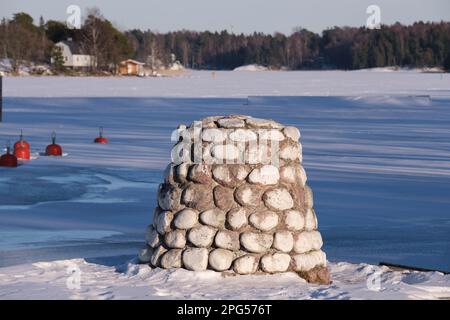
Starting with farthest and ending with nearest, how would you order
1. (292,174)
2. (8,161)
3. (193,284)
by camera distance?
(8,161)
(292,174)
(193,284)

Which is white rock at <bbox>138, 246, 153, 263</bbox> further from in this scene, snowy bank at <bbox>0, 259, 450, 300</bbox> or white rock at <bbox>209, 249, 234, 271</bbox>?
white rock at <bbox>209, 249, 234, 271</bbox>

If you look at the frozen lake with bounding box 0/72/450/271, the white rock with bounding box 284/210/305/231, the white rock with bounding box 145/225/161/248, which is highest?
the white rock with bounding box 284/210/305/231

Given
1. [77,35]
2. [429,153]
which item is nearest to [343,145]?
[429,153]

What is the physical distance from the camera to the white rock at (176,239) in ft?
26.0

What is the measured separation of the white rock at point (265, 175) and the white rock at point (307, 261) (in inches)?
23.0

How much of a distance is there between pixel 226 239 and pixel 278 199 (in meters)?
0.49

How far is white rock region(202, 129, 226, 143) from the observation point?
26.2 ft

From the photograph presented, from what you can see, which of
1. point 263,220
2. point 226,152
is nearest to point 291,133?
point 226,152

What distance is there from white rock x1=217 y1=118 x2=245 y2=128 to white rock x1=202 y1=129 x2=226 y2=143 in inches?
4.0

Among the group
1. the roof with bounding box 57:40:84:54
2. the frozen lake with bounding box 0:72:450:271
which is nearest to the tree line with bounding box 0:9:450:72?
the roof with bounding box 57:40:84:54

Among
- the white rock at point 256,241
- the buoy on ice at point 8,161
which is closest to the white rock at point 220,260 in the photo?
the white rock at point 256,241

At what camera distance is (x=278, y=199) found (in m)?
7.89

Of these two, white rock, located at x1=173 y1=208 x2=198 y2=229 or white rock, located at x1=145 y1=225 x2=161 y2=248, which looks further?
white rock, located at x1=145 y1=225 x2=161 y2=248

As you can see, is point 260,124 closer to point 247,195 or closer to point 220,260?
Answer: point 247,195
